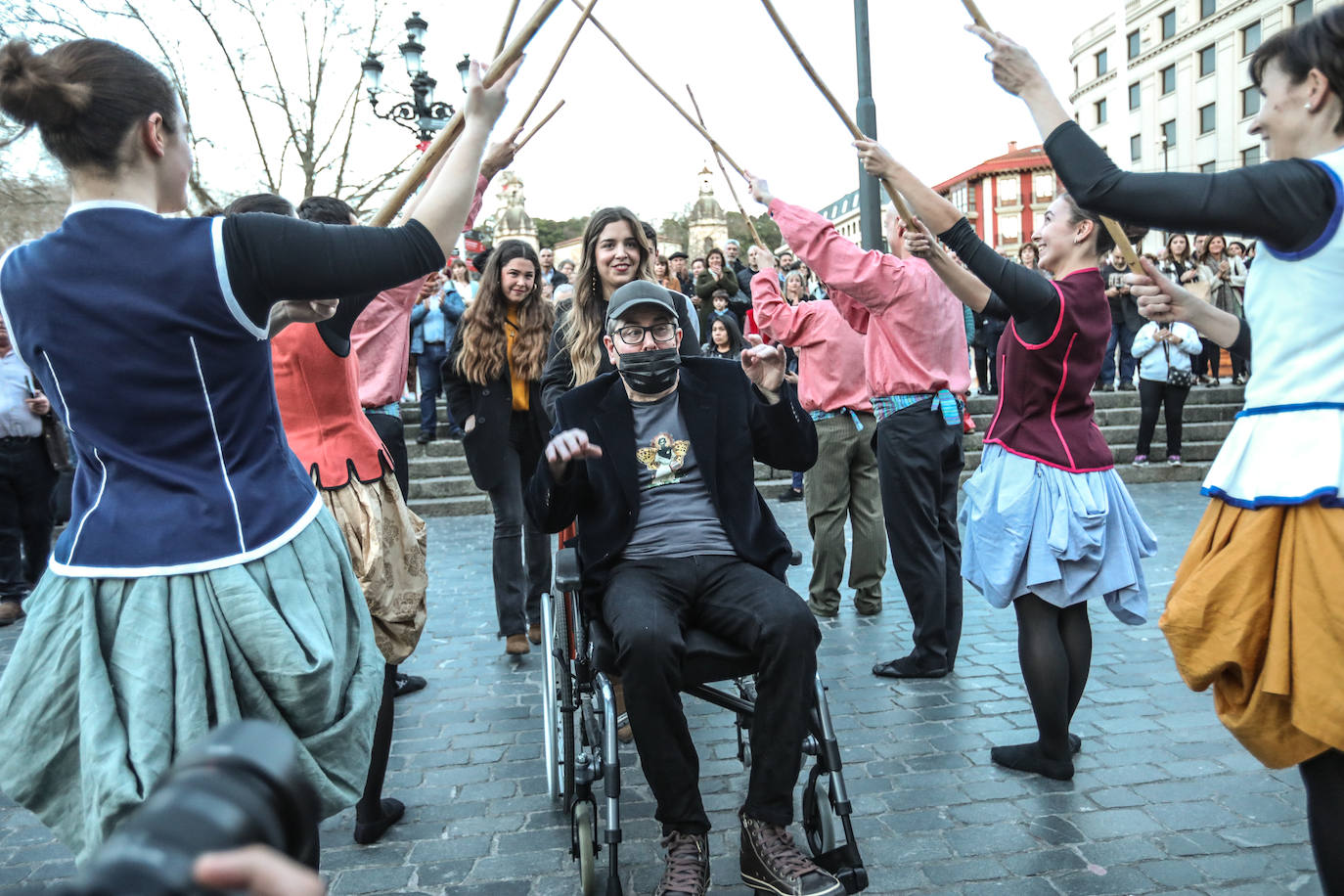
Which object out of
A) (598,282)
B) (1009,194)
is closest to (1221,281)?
(598,282)

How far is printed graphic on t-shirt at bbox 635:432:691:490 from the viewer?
3594mm

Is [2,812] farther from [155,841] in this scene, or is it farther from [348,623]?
[155,841]

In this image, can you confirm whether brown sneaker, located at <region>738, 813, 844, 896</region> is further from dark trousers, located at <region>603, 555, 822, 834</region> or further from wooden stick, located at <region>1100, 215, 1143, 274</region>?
wooden stick, located at <region>1100, 215, 1143, 274</region>

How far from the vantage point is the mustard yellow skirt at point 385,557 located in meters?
3.29

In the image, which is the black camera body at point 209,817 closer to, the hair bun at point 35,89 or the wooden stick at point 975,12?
the hair bun at point 35,89

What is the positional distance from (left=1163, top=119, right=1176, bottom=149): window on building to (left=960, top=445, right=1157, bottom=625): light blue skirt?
5173cm

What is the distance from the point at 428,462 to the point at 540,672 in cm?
708

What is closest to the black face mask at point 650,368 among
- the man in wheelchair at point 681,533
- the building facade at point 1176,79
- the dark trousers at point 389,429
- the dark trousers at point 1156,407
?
the man in wheelchair at point 681,533

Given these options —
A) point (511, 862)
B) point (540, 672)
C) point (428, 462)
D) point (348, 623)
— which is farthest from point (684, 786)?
point (428, 462)

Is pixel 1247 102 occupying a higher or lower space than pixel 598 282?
higher

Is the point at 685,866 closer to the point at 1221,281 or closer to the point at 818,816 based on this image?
the point at 818,816

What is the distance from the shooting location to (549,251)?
14.2 m

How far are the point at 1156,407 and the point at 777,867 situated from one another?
10143mm

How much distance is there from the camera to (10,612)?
22.0 ft
